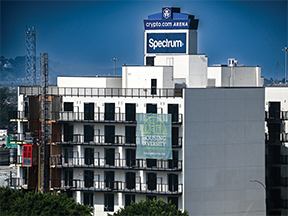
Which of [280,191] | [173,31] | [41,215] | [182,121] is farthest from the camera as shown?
[173,31]

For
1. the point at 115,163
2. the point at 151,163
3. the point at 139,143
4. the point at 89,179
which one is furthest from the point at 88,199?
the point at 139,143

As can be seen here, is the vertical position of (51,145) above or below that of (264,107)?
below

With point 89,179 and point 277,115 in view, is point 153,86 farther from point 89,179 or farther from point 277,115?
point 277,115

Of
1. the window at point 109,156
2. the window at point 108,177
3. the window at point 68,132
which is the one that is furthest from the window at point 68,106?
the window at point 108,177

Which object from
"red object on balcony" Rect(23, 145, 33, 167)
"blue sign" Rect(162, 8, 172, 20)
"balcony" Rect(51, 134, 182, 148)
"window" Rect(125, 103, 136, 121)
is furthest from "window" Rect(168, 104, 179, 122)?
"red object on balcony" Rect(23, 145, 33, 167)

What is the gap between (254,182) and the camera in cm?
8981

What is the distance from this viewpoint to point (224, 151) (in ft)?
293

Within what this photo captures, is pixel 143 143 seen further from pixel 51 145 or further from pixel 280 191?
pixel 280 191

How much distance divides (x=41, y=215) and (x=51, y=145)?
16.0 metres

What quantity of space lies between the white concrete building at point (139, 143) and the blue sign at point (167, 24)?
10547 mm

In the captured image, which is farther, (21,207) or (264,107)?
(264,107)

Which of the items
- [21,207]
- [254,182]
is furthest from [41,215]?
[254,182]

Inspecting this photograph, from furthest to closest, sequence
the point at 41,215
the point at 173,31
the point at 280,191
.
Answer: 1. the point at 173,31
2. the point at 280,191
3. the point at 41,215

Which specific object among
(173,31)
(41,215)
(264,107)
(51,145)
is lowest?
(41,215)
